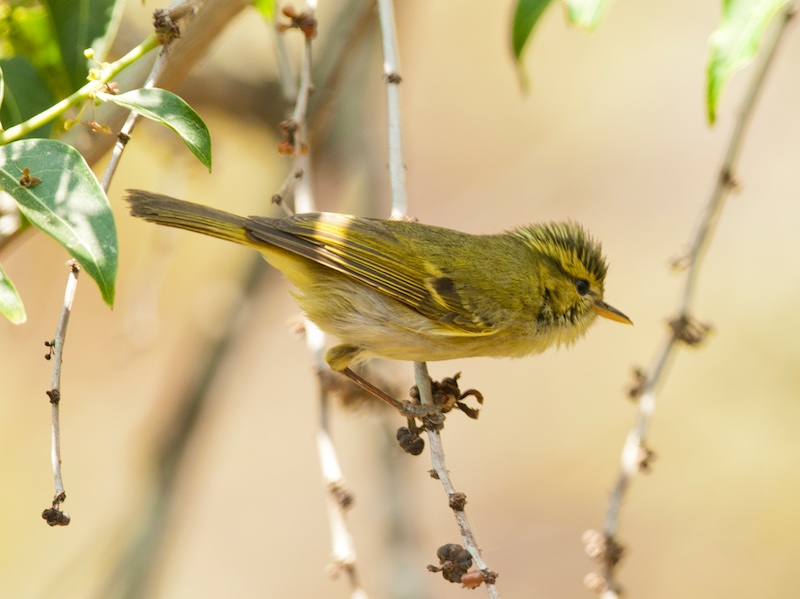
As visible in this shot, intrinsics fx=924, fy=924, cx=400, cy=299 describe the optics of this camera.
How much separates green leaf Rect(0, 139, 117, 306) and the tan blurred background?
113 inches

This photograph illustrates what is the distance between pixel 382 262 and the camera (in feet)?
11.9

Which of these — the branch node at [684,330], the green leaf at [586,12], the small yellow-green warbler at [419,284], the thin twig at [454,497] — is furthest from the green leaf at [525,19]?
the thin twig at [454,497]

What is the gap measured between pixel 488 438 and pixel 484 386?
0.47m

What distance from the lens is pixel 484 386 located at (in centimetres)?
817

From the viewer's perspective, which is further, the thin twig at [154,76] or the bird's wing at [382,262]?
the bird's wing at [382,262]

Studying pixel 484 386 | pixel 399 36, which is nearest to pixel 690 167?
pixel 484 386

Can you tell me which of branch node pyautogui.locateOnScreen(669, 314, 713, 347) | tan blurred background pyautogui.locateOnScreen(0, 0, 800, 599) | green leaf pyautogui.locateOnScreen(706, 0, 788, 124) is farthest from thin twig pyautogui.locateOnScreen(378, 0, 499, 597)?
tan blurred background pyautogui.locateOnScreen(0, 0, 800, 599)

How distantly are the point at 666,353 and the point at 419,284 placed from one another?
3.22 feet

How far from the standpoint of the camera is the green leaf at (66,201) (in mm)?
2025

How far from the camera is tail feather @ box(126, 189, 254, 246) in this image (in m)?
3.16

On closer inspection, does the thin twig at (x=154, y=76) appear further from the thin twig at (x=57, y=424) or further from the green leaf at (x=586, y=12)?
the green leaf at (x=586, y=12)

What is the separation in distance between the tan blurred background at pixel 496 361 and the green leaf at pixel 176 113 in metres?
2.76

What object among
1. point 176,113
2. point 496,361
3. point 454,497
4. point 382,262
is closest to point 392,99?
point 382,262

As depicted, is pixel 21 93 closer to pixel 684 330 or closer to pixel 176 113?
pixel 176 113
